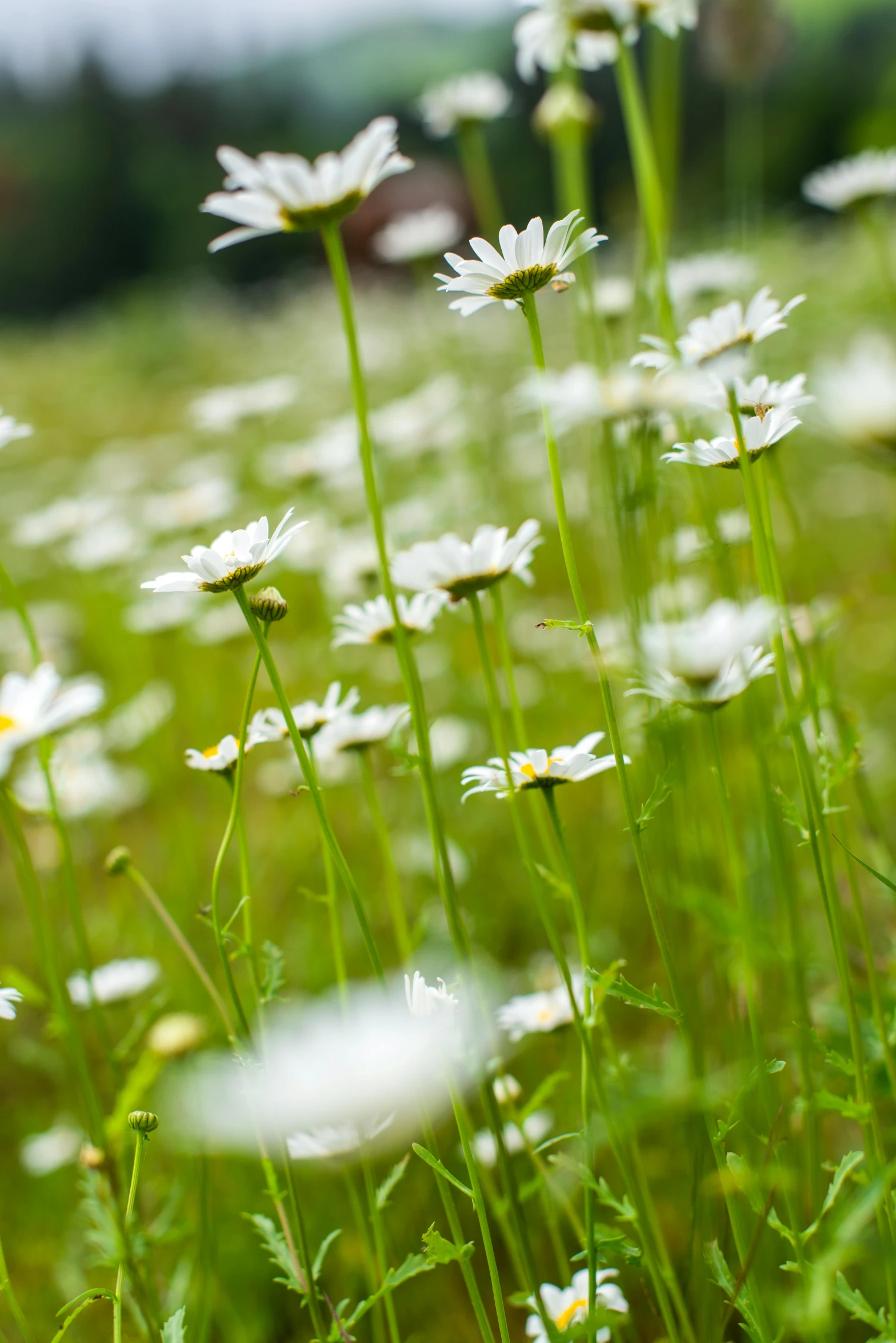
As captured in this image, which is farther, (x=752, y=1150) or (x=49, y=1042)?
(x=49, y=1042)

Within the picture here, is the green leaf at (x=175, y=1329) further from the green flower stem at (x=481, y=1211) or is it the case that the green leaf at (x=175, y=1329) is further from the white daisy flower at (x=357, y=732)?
the white daisy flower at (x=357, y=732)

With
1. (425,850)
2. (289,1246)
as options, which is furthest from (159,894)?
(289,1246)

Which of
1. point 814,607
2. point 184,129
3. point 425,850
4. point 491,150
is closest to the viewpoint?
point 814,607

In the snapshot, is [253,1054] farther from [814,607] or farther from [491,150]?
[491,150]

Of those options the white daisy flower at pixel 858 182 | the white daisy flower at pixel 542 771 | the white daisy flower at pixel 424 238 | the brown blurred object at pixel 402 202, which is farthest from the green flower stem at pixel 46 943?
the brown blurred object at pixel 402 202

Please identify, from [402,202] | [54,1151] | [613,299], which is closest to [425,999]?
[54,1151]

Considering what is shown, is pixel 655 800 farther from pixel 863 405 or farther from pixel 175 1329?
pixel 175 1329

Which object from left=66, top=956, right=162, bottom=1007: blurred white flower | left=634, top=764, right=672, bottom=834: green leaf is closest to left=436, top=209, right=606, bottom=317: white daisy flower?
left=634, top=764, right=672, bottom=834: green leaf
